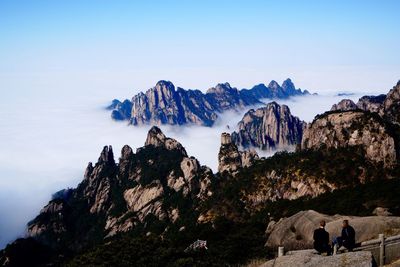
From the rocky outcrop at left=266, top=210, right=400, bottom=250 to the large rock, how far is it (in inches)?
589

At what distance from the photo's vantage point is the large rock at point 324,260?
85.3 feet

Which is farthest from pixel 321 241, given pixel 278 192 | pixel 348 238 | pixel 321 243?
pixel 278 192

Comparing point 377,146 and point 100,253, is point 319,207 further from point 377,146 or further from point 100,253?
point 100,253

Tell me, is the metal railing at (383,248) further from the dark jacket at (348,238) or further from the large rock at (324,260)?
the large rock at (324,260)

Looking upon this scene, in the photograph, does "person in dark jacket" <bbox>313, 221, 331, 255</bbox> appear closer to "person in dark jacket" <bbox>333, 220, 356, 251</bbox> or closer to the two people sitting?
the two people sitting

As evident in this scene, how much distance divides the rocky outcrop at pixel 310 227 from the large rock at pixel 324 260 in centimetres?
1495

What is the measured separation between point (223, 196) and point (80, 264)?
84506mm

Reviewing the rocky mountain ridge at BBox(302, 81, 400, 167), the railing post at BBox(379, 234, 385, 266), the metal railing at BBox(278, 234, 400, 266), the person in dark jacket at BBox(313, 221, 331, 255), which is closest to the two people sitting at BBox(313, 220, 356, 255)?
the person in dark jacket at BBox(313, 221, 331, 255)

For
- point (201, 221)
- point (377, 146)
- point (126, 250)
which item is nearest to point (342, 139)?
point (377, 146)

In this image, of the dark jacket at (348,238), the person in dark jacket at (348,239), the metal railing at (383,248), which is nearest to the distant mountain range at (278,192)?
the person in dark jacket at (348,239)

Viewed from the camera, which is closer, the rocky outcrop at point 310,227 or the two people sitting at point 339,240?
the two people sitting at point 339,240

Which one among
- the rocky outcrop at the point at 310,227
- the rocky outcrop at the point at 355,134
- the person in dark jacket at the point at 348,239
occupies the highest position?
the rocky outcrop at the point at 355,134

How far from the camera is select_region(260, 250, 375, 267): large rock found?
25984mm

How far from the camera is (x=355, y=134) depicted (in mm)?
150125
